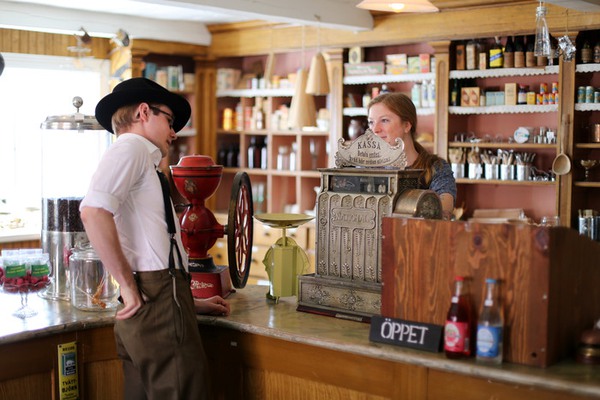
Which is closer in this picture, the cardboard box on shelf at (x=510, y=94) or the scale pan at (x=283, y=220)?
the scale pan at (x=283, y=220)

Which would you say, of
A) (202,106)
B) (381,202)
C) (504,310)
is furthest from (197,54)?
(504,310)

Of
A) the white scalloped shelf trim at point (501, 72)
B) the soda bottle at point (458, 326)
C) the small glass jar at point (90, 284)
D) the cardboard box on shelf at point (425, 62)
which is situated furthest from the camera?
the cardboard box on shelf at point (425, 62)

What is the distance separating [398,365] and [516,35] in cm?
446

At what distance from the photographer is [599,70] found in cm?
595

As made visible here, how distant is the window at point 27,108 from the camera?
752cm

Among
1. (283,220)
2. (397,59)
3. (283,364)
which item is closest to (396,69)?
(397,59)

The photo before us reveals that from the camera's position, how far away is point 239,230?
341cm

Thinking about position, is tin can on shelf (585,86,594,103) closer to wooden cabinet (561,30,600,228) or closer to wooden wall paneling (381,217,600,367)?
wooden cabinet (561,30,600,228)

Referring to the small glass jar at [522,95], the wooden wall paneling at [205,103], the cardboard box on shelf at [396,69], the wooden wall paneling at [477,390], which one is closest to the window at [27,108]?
the wooden wall paneling at [205,103]

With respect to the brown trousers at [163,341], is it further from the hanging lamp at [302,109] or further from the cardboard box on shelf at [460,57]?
the cardboard box on shelf at [460,57]

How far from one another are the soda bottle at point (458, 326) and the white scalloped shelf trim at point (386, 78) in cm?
451

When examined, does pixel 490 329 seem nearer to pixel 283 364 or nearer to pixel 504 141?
pixel 283 364

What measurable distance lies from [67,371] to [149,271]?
23.3 inches

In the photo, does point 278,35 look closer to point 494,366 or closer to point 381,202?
point 381,202
